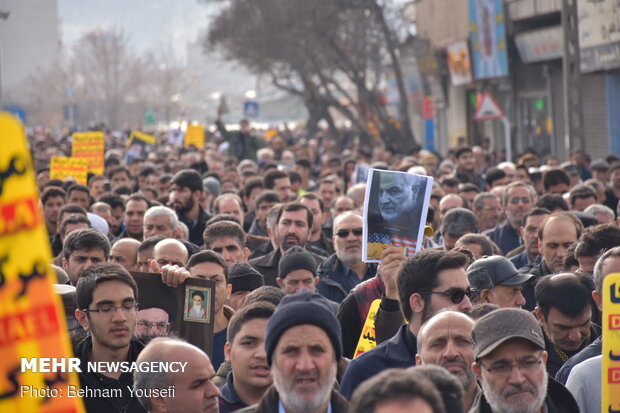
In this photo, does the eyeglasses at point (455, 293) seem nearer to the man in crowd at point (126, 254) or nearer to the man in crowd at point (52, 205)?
the man in crowd at point (126, 254)

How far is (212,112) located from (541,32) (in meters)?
137

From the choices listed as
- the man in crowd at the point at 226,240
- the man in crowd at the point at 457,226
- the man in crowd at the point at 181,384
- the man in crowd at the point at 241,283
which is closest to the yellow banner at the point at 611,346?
the man in crowd at the point at 181,384

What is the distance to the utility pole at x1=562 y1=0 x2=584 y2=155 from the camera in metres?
22.0

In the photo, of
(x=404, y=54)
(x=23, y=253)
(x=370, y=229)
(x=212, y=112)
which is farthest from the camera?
(x=212, y=112)

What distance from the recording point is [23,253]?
2996 mm

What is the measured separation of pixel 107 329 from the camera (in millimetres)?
5938

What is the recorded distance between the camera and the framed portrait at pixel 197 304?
668 centimetres

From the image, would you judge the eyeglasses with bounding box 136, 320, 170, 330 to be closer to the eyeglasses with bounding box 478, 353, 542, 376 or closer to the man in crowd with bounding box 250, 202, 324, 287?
the eyeglasses with bounding box 478, 353, 542, 376

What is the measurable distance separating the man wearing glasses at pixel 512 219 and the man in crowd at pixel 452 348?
6.45m

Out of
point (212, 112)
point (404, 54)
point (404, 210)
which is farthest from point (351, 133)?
point (212, 112)

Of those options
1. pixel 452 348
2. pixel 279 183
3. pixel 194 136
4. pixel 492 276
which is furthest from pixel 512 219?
pixel 194 136

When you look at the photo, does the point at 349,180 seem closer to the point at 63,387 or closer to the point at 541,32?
the point at 541,32

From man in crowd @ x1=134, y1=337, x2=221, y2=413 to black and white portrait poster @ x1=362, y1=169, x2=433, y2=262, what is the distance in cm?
246

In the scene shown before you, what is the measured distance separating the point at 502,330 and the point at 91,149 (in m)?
14.9
